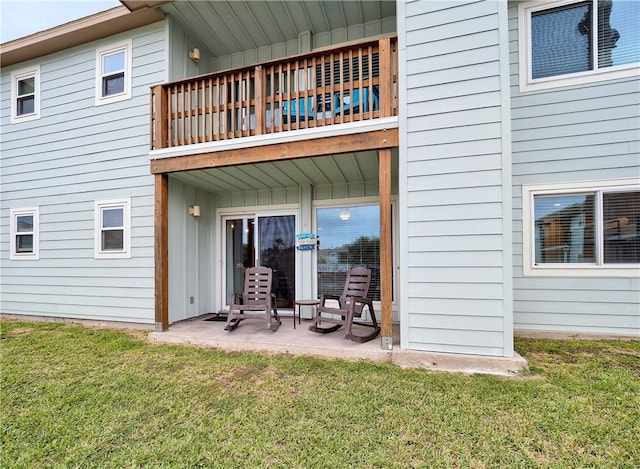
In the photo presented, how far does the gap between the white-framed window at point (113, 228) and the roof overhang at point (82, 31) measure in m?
3.01

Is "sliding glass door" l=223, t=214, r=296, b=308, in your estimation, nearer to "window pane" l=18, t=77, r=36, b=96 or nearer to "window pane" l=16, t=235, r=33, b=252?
"window pane" l=16, t=235, r=33, b=252

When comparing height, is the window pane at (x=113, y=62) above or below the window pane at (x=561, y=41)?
above

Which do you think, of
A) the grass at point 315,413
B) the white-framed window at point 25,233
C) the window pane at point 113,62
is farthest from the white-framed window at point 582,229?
the white-framed window at point 25,233

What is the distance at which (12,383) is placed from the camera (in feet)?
10.4

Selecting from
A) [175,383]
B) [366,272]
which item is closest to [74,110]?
[175,383]

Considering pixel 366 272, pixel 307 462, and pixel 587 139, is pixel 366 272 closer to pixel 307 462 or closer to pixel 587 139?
pixel 307 462

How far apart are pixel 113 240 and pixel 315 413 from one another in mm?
4960

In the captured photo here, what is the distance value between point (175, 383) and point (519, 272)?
4.57 meters

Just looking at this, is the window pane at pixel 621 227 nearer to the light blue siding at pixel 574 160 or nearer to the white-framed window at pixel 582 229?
the white-framed window at pixel 582 229

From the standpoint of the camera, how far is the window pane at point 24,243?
6.29 m

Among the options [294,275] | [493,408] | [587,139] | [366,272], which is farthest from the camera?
[294,275]

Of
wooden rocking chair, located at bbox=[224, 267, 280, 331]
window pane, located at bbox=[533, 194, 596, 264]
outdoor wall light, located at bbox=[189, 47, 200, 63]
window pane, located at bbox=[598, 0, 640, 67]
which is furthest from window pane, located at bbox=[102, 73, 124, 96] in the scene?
window pane, located at bbox=[598, 0, 640, 67]

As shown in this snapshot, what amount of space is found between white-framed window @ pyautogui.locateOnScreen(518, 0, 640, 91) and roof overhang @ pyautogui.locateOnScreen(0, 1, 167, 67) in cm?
560

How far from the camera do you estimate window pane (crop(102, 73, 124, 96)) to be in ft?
18.2
